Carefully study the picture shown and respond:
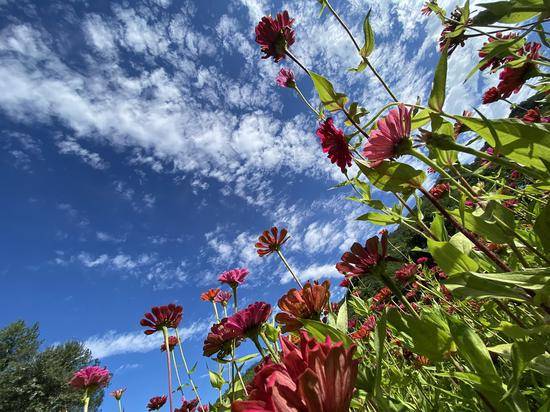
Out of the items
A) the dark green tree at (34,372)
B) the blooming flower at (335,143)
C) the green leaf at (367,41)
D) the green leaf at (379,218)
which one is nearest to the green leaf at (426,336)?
the green leaf at (379,218)

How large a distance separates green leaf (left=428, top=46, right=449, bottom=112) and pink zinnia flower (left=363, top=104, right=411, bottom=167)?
156mm

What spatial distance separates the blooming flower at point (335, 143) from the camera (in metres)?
1.38

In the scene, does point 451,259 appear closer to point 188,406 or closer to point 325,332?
point 325,332

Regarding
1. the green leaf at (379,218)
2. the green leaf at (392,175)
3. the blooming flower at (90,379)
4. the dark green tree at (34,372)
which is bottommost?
the green leaf at (392,175)

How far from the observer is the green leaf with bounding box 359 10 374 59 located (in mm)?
1481

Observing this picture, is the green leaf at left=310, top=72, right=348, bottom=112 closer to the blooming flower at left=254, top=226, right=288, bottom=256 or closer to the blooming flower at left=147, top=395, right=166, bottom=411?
the blooming flower at left=254, top=226, right=288, bottom=256

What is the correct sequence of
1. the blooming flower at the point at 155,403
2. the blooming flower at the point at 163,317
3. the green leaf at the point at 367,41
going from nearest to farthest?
1. the green leaf at the point at 367,41
2. the blooming flower at the point at 163,317
3. the blooming flower at the point at 155,403

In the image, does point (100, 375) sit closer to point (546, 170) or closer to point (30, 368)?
point (546, 170)

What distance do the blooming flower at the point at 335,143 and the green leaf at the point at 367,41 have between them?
43cm

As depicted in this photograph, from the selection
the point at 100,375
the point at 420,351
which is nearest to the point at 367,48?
the point at 420,351

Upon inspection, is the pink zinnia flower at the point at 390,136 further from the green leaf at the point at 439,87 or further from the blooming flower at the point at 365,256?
the blooming flower at the point at 365,256

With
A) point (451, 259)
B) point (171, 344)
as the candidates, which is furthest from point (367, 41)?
point (171, 344)

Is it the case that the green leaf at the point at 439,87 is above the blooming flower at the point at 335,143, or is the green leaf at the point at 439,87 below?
below

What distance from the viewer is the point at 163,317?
231 cm
